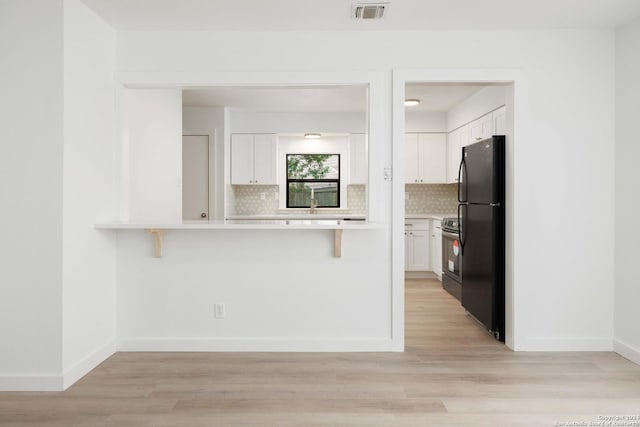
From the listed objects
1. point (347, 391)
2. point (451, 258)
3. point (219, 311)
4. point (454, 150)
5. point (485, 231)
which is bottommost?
point (347, 391)

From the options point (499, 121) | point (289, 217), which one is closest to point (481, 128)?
point (499, 121)

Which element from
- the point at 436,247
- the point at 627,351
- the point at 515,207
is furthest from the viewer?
the point at 436,247

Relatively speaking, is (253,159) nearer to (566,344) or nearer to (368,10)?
(368,10)

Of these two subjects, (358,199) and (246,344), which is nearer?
(246,344)

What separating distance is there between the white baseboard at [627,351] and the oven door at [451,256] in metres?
1.74

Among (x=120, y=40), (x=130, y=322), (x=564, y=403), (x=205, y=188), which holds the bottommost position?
(x=564, y=403)

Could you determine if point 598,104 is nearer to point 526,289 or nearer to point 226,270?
point 526,289

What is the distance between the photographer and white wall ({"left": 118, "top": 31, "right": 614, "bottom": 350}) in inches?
130

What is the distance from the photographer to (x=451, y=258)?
5.25 m

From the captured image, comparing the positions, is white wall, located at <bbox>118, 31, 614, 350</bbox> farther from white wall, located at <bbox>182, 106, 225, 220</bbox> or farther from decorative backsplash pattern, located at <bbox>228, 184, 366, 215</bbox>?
decorative backsplash pattern, located at <bbox>228, 184, 366, 215</bbox>

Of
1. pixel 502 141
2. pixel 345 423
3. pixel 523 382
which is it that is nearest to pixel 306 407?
pixel 345 423

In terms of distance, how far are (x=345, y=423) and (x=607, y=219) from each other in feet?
8.28

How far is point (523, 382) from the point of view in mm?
2768

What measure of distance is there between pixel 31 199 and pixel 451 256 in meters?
4.24
